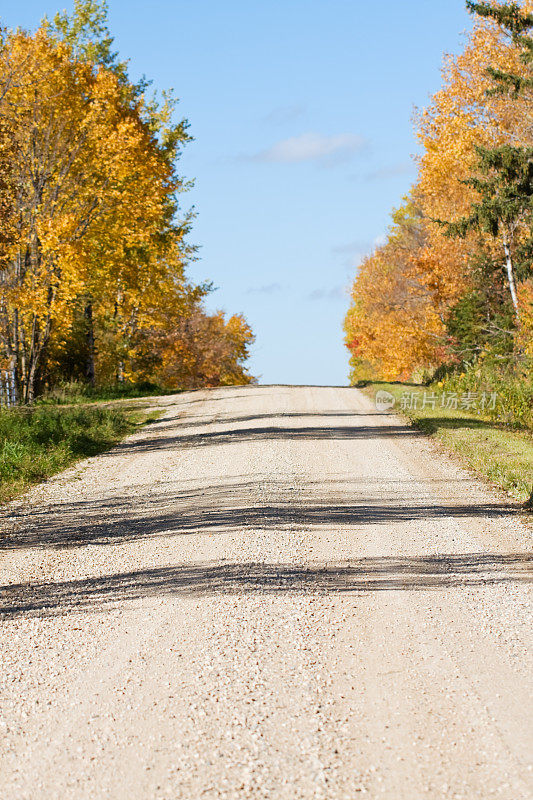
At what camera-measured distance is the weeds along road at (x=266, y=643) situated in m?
3.83

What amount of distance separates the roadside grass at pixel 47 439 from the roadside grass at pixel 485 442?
23.6ft

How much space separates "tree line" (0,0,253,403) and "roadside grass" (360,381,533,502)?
31.6 feet

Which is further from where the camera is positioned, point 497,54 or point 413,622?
point 497,54

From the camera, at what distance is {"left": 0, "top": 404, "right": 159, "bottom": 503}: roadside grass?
13078 mm

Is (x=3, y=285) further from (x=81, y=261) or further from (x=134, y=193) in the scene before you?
(x=134, y=193)

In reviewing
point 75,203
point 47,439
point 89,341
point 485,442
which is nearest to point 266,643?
point 485,442

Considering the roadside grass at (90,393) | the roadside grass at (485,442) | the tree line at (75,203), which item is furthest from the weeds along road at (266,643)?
the roadside grass at (90,393)

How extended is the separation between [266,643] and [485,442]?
11173 mm

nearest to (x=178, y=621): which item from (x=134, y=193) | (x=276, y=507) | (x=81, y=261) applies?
(x=276, y=507)

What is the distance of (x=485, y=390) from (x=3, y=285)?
1323cm

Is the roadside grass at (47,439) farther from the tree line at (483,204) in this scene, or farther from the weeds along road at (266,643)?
the tree line at (483,204)

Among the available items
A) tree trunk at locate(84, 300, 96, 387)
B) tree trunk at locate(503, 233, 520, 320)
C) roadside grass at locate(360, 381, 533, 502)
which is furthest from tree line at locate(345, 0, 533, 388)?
tree trunk at locate(84, 300, 96, 387)

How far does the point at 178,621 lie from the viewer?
600cm

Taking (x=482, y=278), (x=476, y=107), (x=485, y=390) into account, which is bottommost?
(x=485, y=390)
